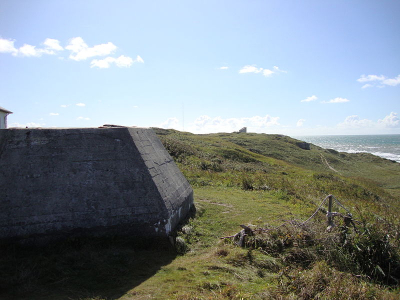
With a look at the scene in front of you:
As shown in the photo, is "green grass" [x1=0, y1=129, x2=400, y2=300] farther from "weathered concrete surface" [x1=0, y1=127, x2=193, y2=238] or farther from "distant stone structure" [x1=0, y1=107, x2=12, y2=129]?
"distant stone structure" [x1=0, y1=107, x2=12, y2=129]

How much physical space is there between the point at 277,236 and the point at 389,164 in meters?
59.3

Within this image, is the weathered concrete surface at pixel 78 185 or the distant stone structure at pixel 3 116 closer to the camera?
the weathered concrete surface at pixel 78 185

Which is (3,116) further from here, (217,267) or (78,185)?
(217,267)

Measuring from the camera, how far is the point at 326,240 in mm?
6285

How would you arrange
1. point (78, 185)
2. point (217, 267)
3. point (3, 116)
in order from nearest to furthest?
1. point (217, 267)
2. point (78, 185)
3. point (3, 116)

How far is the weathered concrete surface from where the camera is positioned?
20.1 ft

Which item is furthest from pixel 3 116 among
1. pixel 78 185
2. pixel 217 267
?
pixel 217 267

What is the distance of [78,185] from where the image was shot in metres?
6.50

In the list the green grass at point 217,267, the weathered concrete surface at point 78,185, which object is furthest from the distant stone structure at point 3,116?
the green grass at point 217,267

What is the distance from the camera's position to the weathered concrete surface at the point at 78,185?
6141 mm

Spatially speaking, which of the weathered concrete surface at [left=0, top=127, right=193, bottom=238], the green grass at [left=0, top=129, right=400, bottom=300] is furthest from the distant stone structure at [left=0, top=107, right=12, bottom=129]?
the green grass at [left=0, top=129, right=400, bottom=300]

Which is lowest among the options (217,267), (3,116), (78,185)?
(217,267)

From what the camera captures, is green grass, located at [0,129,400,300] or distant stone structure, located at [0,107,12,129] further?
distant stone structure, located at [0,107,12,129]

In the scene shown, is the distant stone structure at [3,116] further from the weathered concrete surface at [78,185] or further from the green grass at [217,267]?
the green grass at [217,267]
